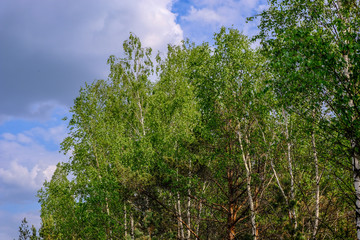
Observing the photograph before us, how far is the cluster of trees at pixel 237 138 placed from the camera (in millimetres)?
9906

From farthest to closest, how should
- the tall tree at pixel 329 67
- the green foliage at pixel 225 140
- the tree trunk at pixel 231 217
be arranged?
Result: 1. the tree trunk at pixel 231 217
2. the green foliage at pixel 225 140
3. the tall tree at pixel 329 67

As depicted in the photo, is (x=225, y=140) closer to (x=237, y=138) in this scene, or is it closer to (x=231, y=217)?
(x=237, y=138)

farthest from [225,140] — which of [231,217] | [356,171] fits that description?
[356,171]

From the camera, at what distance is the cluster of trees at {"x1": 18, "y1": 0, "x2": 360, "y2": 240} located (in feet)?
32.5

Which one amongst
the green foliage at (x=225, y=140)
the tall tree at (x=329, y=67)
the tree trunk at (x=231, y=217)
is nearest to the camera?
the tall tree at (x=329, y=67)

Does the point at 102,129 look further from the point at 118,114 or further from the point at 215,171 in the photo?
the point at 215,171

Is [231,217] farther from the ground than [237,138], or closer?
closer

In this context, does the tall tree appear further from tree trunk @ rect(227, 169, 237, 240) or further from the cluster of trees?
tree trunk @ rect(227, 169, 237, 240)

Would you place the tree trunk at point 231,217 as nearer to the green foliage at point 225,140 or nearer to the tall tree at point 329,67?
the green foliage at point 225,140

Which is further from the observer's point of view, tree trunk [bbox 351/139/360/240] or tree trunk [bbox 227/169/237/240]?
tree trunk [bbox 227/169/237/240]

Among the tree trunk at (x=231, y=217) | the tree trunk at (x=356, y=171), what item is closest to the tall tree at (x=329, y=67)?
the tree trunk at (x=356, y=171)

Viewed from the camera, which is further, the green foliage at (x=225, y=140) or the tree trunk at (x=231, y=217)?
the tree trunk at (x=231, y=217)

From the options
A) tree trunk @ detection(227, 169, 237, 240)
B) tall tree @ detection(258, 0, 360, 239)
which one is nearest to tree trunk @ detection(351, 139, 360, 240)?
tall tree @ detection(258, 0, 360, 239)

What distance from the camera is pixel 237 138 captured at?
1623 centimetres
